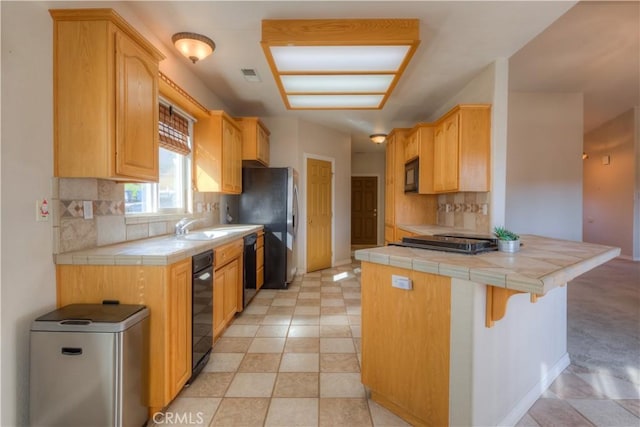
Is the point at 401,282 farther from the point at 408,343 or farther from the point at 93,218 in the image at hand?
the point at 93,218

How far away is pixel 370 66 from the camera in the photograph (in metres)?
2.45

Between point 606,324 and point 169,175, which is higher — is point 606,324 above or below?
below

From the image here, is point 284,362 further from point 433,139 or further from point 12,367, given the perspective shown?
point 433,139

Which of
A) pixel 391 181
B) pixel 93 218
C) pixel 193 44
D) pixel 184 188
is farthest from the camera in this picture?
pixel 391 181

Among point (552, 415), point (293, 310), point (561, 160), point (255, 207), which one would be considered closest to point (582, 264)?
point (552, 415)

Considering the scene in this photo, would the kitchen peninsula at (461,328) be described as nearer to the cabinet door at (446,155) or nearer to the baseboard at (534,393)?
the baseboard at (534,393)

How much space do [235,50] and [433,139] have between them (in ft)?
8.34

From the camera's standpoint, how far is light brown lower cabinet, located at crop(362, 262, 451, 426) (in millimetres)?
1380

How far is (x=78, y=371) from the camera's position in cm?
133

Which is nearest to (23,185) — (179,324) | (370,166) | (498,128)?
(179,324)

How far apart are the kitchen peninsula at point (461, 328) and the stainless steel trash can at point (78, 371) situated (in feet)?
4.16

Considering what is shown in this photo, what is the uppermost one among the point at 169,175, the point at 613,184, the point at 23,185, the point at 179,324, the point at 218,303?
the point at 613,184

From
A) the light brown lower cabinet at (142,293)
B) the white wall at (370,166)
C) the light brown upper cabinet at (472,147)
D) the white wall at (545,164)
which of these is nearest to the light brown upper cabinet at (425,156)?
the light brown upper cabinet at (472,147)

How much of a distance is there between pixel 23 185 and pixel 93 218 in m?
0.44
